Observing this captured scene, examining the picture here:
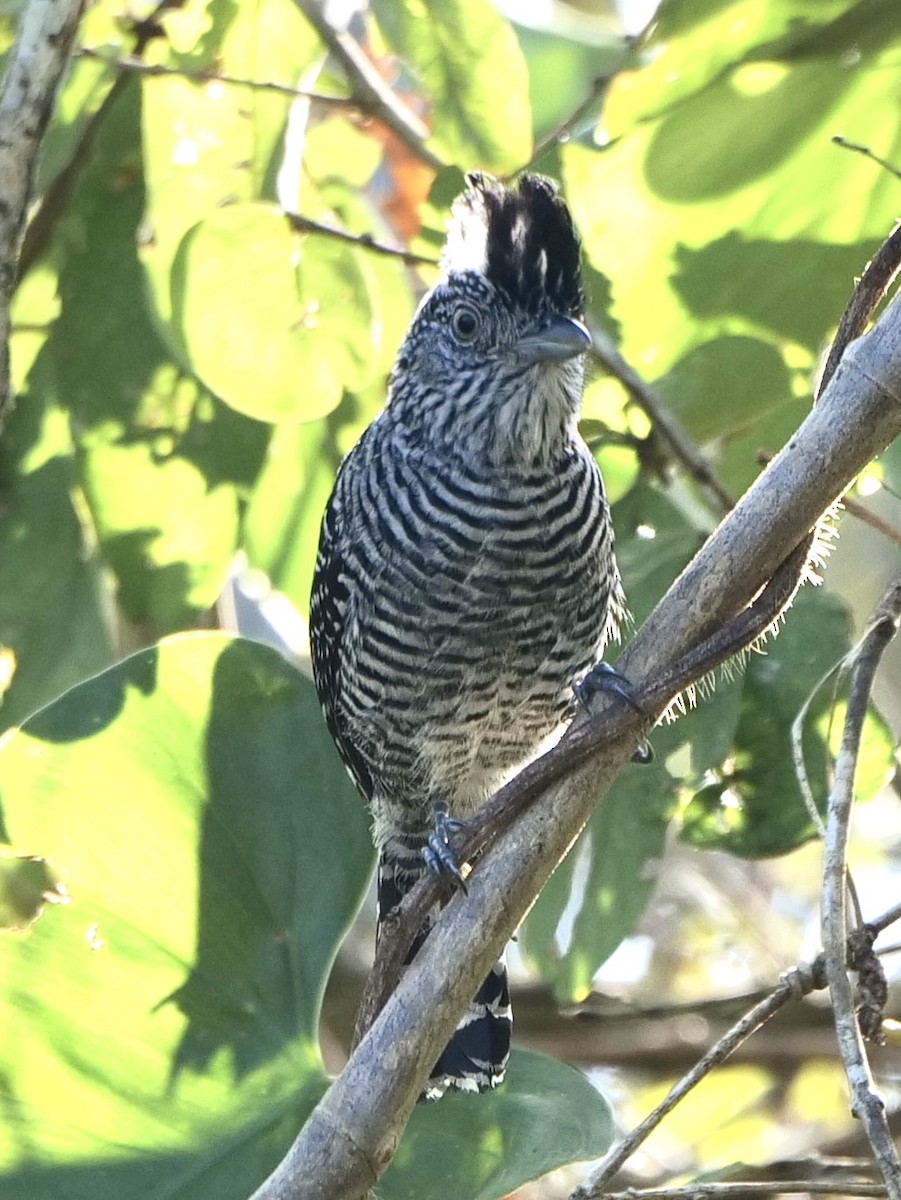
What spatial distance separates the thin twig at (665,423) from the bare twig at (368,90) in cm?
39

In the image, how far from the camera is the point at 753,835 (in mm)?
1830

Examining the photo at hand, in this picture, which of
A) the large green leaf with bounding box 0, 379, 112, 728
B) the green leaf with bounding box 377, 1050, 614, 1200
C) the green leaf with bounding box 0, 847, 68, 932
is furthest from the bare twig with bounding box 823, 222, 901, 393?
the large green leaf with bounding box 0, 379, 112, 728

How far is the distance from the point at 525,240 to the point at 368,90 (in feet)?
1.59

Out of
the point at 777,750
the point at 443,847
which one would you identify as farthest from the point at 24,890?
the point at 777,750

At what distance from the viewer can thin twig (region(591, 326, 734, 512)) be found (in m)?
1.87

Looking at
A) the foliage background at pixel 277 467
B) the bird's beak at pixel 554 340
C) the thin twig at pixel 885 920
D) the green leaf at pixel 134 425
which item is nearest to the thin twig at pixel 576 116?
the foliage background at pixel 277 467

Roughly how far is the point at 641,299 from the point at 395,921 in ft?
3.46

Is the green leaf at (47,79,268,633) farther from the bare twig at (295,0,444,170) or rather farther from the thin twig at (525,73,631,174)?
the thin twig at (525,73,631,174)

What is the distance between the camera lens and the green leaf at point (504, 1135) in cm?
145

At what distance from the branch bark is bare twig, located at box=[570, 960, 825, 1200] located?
23cm

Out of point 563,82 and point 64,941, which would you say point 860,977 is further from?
point 563,82

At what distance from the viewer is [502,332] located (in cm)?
189

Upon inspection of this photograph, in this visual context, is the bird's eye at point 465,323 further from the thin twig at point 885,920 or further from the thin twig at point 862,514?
the thin twig at point 885,920

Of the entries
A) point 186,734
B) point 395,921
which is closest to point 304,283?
point 186,734
